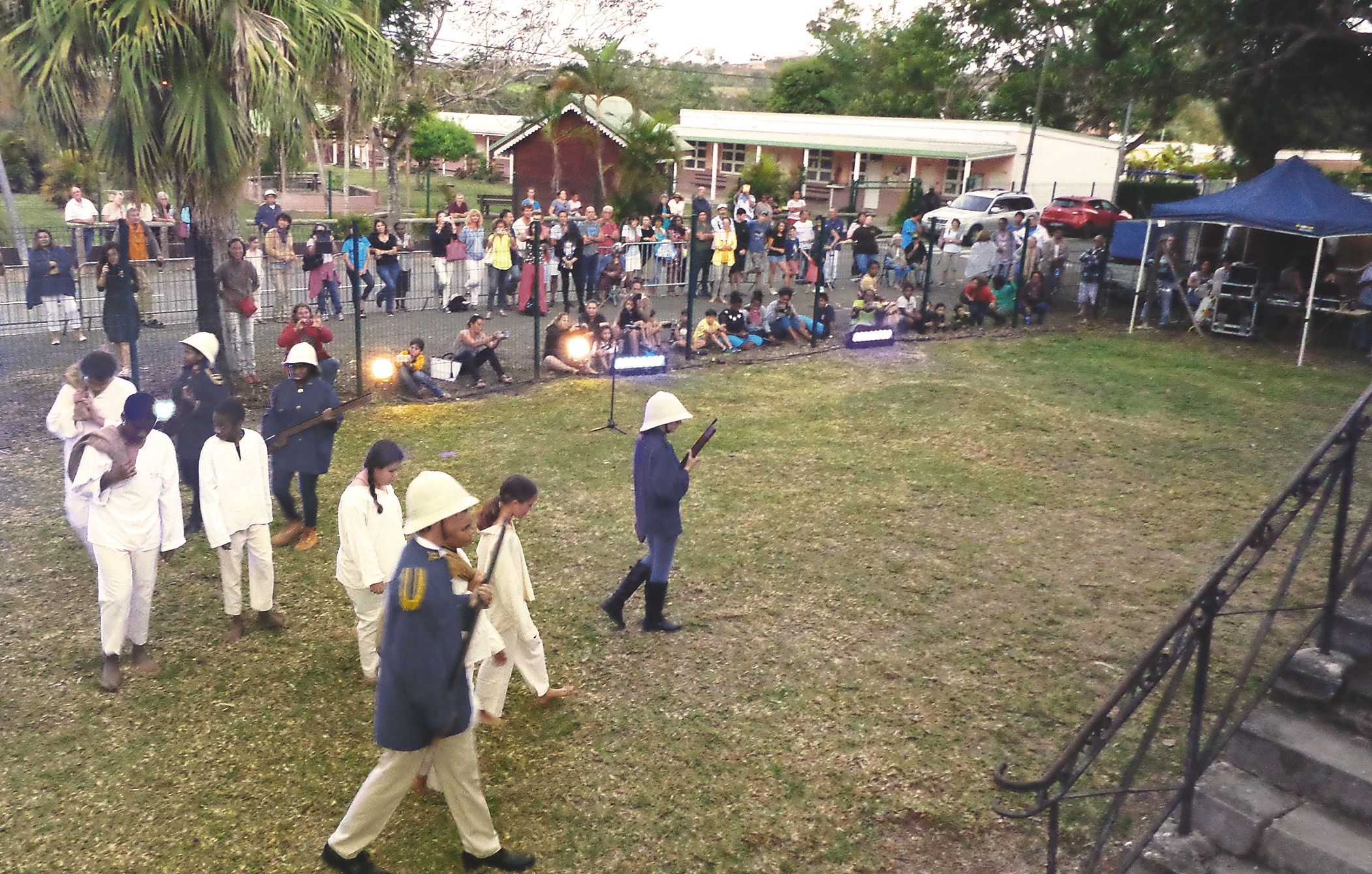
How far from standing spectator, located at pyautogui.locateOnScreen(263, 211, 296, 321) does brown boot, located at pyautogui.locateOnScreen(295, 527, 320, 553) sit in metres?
7.29

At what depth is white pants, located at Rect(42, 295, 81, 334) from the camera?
12719 millimetres

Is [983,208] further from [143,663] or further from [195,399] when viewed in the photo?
[143,663]

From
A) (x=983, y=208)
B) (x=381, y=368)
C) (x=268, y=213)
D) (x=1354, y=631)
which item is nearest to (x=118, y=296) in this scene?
(x=381, y=368)

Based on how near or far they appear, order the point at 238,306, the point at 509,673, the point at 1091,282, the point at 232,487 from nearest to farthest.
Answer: the point at 509,673 → the point at 232,487 → the point at 238,306 → the point at 1091,282

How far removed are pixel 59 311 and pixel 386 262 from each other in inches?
156

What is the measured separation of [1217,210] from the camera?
16812 millimetres

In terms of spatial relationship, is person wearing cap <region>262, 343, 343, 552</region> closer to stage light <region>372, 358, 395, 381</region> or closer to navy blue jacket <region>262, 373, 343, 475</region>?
navy blue jacket <region>262, 373, 343, 475</region>

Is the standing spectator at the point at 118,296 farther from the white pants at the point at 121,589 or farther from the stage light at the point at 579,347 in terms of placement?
the white pants at the point at 121,589

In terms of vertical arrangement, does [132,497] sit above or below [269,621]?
above

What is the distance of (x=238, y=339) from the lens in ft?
41.6

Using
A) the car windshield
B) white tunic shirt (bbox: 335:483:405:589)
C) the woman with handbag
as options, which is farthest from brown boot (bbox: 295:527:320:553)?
the car windshield

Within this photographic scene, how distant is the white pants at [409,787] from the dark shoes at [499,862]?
4 centimetres

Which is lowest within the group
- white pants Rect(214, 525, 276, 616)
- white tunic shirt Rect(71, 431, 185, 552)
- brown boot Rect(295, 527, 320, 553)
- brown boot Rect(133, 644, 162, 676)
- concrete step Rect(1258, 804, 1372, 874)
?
brown boot Rect(133, 644, 162, 676)

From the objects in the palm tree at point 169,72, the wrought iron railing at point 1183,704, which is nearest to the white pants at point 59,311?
the palm tree at point 169,72
